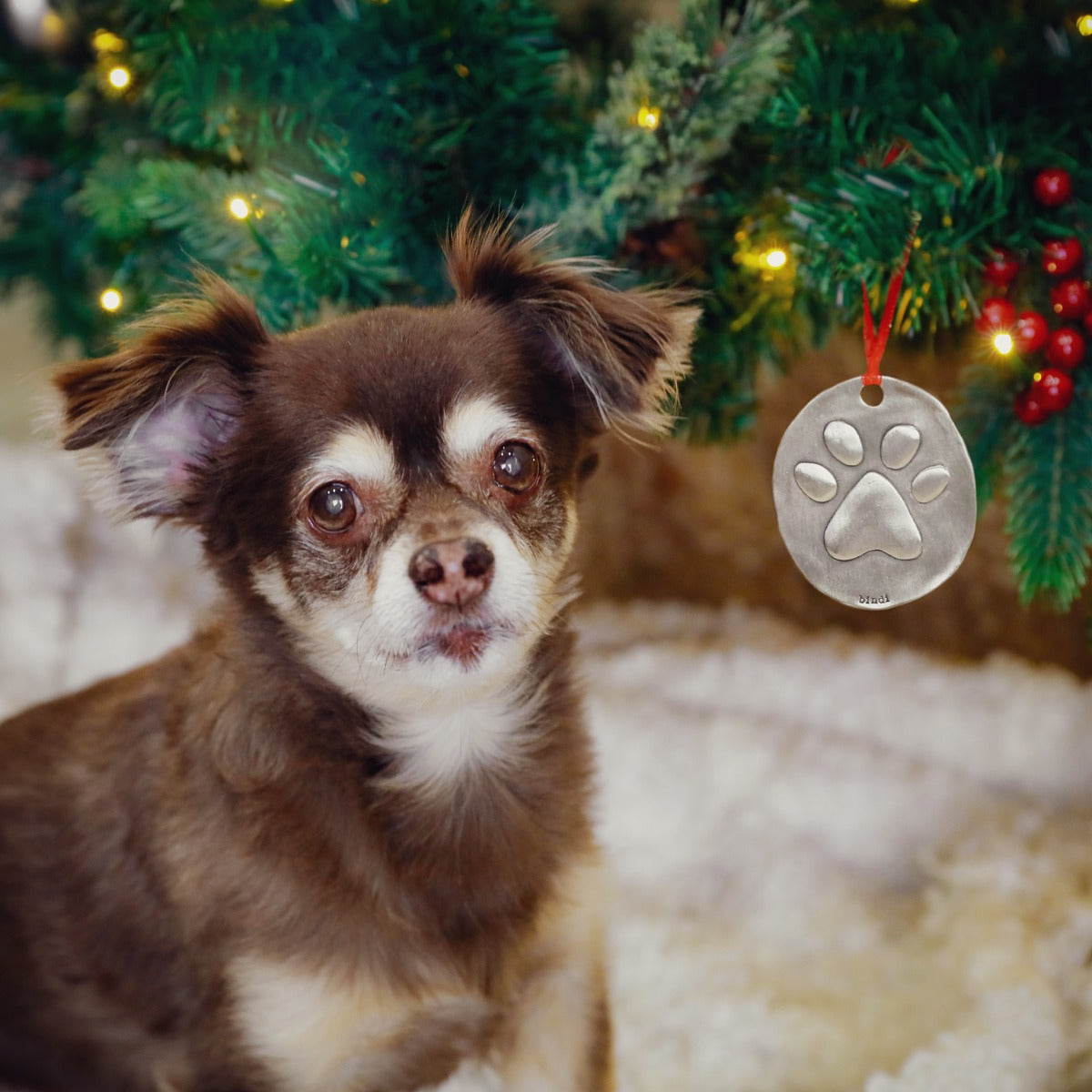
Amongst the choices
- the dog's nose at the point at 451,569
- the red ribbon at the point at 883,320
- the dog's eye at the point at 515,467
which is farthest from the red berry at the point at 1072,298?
the dog's nose at the point at 451,569

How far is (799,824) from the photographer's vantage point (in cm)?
193

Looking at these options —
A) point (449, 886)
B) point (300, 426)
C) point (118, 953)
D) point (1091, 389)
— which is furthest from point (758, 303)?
point (118, 953)

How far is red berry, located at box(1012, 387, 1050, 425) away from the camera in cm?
138

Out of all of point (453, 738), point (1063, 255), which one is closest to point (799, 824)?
point (453, 738)

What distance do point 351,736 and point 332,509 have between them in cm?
28

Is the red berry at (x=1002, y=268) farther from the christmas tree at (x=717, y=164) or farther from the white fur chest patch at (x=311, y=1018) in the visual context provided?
the white fur chest patch at (x=311, y=1018)

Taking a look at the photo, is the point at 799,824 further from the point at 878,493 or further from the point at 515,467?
the point at 515,467

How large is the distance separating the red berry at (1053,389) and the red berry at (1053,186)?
199mm

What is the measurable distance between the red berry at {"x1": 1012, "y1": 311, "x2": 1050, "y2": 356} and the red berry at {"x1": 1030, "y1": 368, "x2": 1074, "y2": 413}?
0.12 feet

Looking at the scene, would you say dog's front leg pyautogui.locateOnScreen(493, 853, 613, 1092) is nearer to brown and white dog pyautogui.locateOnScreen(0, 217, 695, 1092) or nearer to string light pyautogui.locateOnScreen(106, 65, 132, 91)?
brown and white dog pyautogui.locateOnScreen(0, 217, 695, 1092)

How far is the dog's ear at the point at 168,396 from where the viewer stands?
1.23 m

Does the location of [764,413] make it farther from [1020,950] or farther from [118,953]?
[118,953]

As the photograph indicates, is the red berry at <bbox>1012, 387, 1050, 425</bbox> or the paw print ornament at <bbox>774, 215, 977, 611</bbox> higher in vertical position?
the red berry at <bbox>1012, 387, 1050, 425</bbox>

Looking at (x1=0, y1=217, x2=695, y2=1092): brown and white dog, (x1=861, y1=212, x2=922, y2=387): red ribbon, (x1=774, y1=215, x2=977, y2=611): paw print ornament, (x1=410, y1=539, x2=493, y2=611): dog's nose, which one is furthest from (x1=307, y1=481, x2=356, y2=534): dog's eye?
(x1=861, y1=212, x2=922, y2=387): red ribbon
